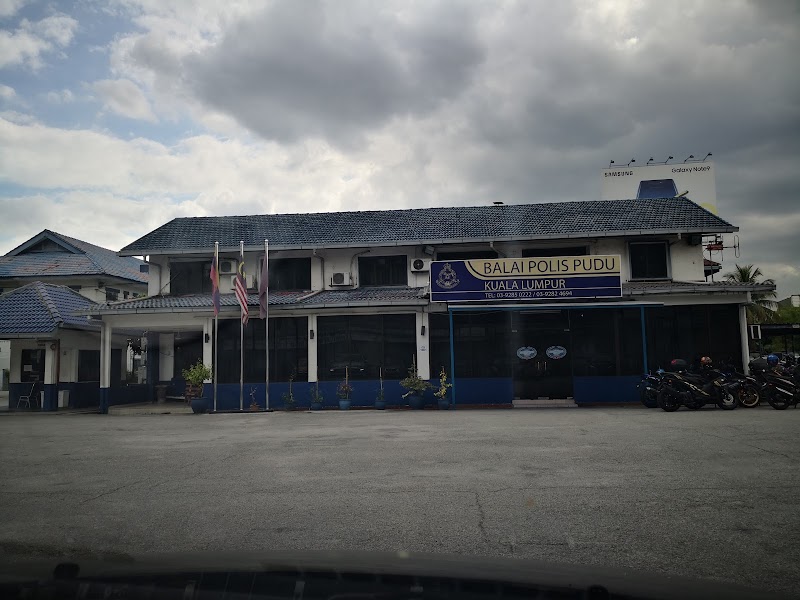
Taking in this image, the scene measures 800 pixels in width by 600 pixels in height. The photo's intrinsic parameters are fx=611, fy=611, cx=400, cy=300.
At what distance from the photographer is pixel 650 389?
1670 cm

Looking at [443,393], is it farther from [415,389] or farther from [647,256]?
[647,256]

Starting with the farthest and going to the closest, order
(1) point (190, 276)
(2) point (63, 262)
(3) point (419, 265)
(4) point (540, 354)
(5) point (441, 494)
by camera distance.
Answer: (2) point (63, 262), (1) point (190, 276), (3) point (419, 265), (4) point (540, 354), (5) point (441, 494)

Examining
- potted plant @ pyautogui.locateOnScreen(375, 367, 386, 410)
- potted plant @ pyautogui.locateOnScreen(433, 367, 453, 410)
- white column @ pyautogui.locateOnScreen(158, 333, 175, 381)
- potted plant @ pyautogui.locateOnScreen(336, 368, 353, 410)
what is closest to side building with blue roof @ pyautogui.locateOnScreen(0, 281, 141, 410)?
white column @ pyautogui.locateOnScreen(158, 333, 175, 381)

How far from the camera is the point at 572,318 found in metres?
19.3

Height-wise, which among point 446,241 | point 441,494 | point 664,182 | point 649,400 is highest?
point 664,182

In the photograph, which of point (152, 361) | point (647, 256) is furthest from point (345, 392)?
point (647, 256)

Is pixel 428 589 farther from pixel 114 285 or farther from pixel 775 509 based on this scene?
pixel 114 285

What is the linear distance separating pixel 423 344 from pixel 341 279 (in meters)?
4.09

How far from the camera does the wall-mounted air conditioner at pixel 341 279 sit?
851 inches

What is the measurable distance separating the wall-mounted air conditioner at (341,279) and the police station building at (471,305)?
7cm

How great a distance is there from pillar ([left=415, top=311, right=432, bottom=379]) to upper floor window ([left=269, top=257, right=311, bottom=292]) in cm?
483

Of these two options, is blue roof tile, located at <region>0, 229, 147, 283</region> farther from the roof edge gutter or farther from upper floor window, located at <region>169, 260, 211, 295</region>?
the roof edge gutter

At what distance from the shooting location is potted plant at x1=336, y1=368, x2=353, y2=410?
19062mm

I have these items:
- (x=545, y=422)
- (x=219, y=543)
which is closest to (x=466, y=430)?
(x=545, y=422)
